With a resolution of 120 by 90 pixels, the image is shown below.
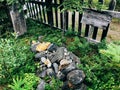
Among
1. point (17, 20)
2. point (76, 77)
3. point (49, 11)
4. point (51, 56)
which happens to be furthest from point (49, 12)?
point (76, 77)

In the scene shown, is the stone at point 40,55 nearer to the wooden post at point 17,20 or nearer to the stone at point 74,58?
the stone at point 74,58

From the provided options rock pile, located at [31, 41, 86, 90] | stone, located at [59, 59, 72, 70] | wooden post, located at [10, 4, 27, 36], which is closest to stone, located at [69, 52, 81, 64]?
rock pile, located at [31, 41, 86, 90]

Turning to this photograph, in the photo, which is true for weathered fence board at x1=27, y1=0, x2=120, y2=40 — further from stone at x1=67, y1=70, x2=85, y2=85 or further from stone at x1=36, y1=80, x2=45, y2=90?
stone at x1=36, y1=80, x2=45, y2=90

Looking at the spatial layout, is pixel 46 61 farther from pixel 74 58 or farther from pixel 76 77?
pixel 76 77

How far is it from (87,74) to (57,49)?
4.27 ft

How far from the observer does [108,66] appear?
4.56m

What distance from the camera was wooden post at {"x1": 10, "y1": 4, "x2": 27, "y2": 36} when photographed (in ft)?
20.0

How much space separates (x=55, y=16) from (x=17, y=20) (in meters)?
1.36

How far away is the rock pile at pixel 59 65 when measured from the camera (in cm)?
458

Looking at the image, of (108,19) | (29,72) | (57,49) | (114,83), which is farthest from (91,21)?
(29,72)

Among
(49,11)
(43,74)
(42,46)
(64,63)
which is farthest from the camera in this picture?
(49,11)

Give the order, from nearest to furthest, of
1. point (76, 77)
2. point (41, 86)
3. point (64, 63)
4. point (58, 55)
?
point (76, 77) → point (41, 86) → point (64, 63) → point (58, 55)

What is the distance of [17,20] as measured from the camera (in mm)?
6359

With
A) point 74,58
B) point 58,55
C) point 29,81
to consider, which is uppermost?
point 58,55
